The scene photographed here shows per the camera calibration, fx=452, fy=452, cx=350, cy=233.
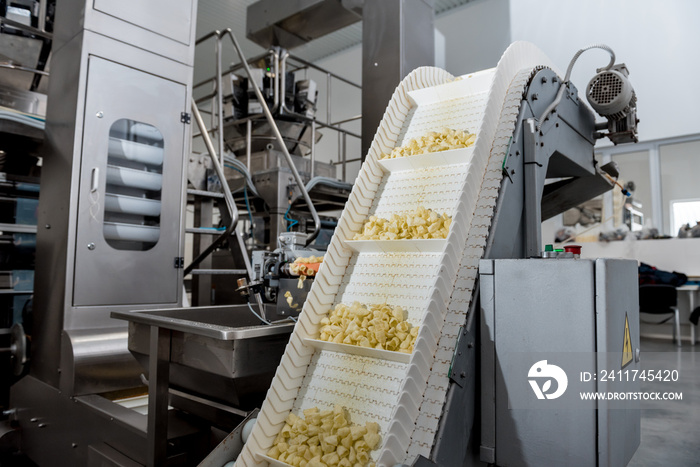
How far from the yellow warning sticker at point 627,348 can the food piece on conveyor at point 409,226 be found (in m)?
0.69

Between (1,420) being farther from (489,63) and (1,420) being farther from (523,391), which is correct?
(489,63)

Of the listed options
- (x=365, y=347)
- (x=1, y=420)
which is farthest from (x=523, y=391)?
(x=1, y=420)

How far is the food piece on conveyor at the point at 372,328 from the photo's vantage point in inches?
56.6

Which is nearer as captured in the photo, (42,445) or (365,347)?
(365,347)

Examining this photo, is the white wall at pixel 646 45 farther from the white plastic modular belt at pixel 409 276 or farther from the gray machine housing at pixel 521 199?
the white plastic modular belt at pixel 409 276

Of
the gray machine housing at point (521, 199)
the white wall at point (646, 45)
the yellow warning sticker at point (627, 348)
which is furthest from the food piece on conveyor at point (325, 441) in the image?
the white wall at point (646, 45)

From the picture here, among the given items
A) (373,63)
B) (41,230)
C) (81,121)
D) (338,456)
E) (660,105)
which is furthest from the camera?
(660,105)

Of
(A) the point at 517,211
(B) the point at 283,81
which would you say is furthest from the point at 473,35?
(A) the point at 517,211

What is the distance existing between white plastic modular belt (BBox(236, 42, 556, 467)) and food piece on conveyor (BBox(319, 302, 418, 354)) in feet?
0.13

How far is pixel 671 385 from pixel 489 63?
5.51 m

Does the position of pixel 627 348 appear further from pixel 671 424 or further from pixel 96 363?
pixel 96 363

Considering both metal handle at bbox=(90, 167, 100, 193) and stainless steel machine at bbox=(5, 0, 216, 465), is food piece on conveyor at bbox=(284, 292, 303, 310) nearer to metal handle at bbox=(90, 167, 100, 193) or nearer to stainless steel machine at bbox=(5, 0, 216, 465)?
stainless steel machine at bbox=(5, 0, 216, 465)

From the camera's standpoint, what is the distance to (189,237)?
10.4 m

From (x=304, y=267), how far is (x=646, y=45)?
6.80 meters
